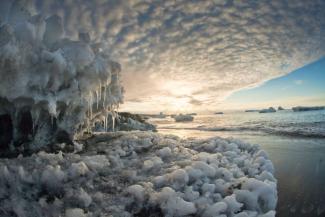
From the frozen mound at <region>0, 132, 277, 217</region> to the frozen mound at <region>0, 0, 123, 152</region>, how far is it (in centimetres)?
122

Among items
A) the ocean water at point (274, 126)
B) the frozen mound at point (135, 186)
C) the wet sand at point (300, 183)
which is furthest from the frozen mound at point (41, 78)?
the ocean water at point (274, 126)

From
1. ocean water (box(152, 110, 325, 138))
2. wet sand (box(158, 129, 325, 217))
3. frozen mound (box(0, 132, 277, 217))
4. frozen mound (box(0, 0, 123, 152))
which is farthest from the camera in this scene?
ocean water (box(152, 110, 325, 138))

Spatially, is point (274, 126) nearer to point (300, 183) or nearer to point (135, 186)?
point (300, 183)

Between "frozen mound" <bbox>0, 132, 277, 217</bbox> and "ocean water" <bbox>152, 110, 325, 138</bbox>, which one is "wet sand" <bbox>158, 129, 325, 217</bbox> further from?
"ocean water" <bbox>152, 110, 325, 138</bbox>

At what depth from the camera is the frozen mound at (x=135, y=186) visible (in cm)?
368

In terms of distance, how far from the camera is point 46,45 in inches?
257

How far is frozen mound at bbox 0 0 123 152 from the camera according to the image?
5.45 metres

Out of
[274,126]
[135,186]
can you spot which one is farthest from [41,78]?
[274,126]

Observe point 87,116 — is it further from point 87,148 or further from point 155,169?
point 155,169

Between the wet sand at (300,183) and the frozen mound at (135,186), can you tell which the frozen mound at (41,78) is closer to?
the frozen mound at (135,186)

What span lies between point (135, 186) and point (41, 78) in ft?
11.0

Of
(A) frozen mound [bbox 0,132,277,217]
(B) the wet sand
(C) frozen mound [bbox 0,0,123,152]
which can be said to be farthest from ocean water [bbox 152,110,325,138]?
(C) frozen mound [bbox 0,0,123,152]

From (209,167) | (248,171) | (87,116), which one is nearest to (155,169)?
(209,167)

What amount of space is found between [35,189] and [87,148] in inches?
112
